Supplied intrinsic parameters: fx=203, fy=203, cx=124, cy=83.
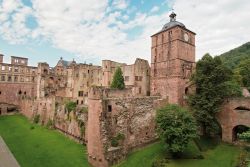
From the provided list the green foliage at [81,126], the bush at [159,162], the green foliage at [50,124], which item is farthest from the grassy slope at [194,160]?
the green foliage at [50,124]

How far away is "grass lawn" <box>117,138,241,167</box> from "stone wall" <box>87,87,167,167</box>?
1.22 meters

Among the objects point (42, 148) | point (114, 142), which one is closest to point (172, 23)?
point (114, 142)

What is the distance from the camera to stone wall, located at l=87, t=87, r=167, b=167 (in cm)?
2028

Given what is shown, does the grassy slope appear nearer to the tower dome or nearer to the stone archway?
the tower dome

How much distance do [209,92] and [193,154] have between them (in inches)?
285

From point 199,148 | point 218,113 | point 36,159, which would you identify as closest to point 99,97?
point 36,159

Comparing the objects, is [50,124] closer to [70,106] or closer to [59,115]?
[59,115]

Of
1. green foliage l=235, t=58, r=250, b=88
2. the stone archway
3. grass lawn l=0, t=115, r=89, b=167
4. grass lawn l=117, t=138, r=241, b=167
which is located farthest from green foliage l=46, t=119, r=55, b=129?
green foliage l=235, t=58, r=250, b=88

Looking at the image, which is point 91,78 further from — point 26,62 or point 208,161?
point 208,161

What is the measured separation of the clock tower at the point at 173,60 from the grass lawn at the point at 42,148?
14190mm

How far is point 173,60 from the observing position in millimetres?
29047

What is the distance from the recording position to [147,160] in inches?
798

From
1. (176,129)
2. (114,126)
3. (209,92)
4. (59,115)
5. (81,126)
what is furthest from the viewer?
(59,115)

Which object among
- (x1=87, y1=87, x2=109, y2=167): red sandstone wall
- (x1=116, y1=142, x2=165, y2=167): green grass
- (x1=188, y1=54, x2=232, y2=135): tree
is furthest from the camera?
(x1=188, y1=54, x2=232, y2=135): tree
